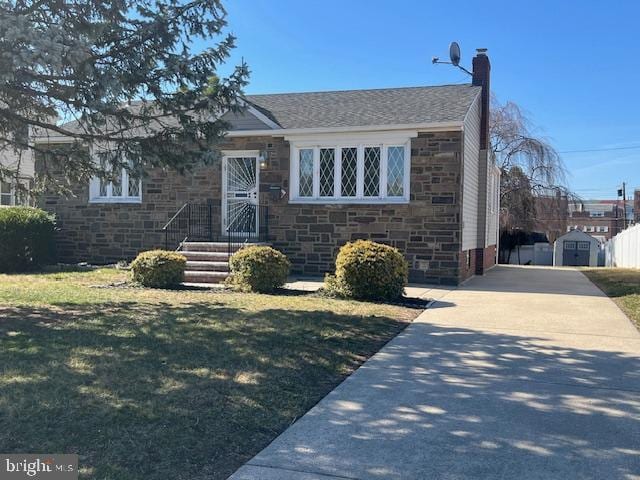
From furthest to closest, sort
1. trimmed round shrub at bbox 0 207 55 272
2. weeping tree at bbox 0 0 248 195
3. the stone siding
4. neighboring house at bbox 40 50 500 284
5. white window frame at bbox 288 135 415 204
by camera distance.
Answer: trimmed round shrub at bbox 0 207 55 272 < white window frame at bbox 288 135 415 204 < neighboring house at bbox 40 50 500 284 < the stone siding < weeping tree at bbox 0 0 248 195

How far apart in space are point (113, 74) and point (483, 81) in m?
12.7

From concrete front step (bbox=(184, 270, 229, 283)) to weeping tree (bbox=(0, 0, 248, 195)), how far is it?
3.68 m

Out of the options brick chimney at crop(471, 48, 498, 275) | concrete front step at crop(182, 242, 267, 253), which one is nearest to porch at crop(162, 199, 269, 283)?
concrete front step at crop(182, 242, 267, 253)

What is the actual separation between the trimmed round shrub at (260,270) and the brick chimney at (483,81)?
29.8 ft

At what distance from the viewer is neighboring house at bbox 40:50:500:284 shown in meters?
13.1

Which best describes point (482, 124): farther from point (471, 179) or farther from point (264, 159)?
point (264, 159)

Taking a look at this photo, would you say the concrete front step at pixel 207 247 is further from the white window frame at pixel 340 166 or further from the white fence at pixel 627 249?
the white fence at pixel 627 249

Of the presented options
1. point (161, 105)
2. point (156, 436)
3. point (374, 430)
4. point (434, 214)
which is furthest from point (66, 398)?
point (434, 214)

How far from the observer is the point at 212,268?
12492 millimetres

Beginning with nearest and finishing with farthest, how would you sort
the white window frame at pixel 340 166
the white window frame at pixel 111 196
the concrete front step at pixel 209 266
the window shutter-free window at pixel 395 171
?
1. the concrete front step at pixel 209 266
2. the white window frame at pixel 340 166
3. the window shutter-free window at pixel 395 171
4. the white window frame at pixel 111 196

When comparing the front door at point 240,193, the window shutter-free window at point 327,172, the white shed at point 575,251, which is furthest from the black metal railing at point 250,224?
the white shed at point 575,251

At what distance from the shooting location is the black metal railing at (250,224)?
14422 mm

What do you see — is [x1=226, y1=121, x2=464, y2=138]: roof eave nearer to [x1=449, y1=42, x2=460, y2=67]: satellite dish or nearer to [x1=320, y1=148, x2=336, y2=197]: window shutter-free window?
[x1=320, y1=148, x2=336, y2=197]: window shutter-free window

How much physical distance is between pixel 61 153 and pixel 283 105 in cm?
830
